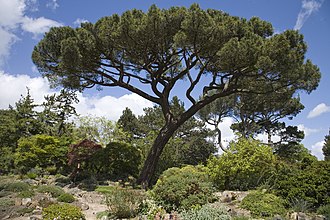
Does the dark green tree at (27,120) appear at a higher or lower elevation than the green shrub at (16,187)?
higher

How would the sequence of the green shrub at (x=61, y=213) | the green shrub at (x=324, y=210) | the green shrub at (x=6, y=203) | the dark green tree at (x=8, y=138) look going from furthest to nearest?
the dark green tree at (x=8, y=138) < the green shrub at (x=6, y=203) < the green shrub at (x=324, y=210) < the green shrub at (x=61, y=213)

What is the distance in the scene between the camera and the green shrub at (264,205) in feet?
22.7

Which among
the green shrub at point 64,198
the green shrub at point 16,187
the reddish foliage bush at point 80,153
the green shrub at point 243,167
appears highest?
the reddish foliage bush at point 80,153

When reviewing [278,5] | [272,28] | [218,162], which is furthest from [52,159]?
[278,5]

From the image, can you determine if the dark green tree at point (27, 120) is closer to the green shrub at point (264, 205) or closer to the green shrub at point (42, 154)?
the green shrub at point (42, 154)

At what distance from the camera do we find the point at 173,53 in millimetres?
14398

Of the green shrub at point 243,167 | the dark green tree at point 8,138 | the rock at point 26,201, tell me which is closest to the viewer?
the rock at point 26,201

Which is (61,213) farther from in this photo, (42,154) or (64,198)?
(42,154)

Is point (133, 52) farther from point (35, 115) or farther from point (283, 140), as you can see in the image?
point (283, 140)

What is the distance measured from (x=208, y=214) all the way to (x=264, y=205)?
1.60m

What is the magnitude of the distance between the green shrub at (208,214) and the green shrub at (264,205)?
89 cm

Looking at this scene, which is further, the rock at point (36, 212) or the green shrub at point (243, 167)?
the green shrub at point (243, 167)

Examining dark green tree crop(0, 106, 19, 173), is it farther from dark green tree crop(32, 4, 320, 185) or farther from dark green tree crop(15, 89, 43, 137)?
dark green tree crop(32, 4, 320, 185)

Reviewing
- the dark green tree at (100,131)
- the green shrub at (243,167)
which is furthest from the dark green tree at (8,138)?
the green shrub at (243,167)
